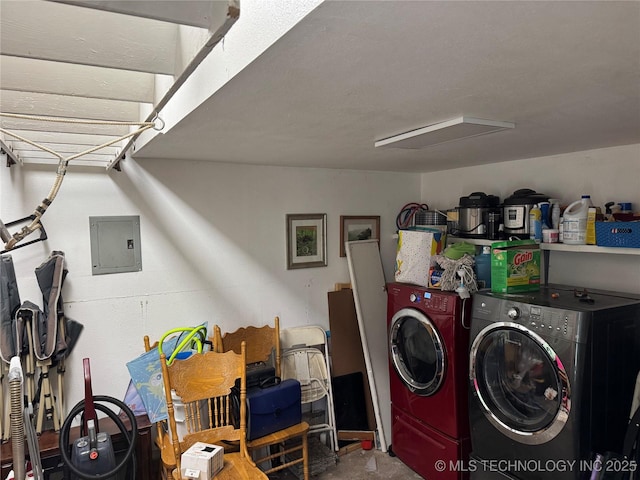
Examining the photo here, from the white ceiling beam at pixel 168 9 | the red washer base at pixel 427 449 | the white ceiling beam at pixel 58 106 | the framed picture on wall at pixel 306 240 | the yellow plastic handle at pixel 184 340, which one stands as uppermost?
the white ceiling beam at pixel 58 106

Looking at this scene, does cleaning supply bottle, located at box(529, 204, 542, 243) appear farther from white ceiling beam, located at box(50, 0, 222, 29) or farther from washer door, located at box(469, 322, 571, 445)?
white ceiling beam, located at box(50, 0, 222, 29)

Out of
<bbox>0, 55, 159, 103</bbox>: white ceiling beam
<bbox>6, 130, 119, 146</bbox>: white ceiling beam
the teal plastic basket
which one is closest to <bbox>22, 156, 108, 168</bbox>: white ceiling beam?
<bbox>6, 130, 119, 146</bbox>: white ceiling beam

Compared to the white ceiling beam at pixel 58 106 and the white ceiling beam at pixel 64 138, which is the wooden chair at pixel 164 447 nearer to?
the white ceiling beam at pixel 64 138

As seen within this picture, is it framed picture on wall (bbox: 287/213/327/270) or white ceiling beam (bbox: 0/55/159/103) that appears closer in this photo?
white ceiling beam (bbox: 0/55/159/103)

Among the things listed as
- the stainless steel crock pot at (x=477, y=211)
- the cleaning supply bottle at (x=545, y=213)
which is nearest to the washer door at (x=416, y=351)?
the stainless steel crock pot at (x=477, y=211)

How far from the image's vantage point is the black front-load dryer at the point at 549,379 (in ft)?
5.87

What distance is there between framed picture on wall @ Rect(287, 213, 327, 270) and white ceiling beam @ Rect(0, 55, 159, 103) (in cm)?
177

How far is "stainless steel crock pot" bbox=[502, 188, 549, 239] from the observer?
2502 mm

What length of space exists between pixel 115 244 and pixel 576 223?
8.74 ft

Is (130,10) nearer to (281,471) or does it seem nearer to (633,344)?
(633,344)

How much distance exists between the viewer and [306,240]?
314 centimetres

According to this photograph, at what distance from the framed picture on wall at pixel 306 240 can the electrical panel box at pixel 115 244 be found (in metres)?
1.06

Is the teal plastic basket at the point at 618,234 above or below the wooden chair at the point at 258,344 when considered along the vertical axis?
above

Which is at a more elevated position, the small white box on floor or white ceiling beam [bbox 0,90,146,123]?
white ceiling beam [bbox 0,90,146,123]
